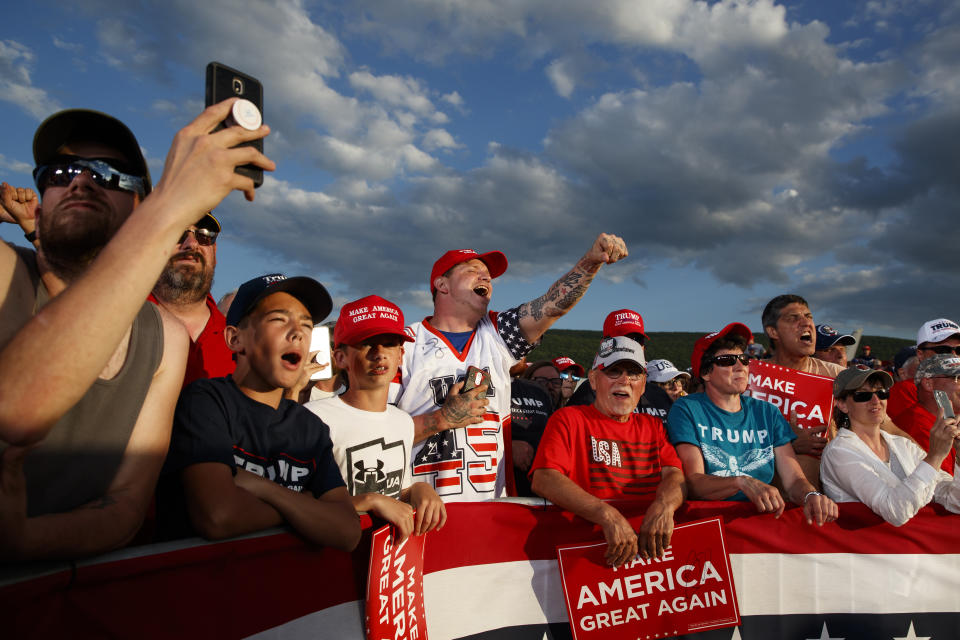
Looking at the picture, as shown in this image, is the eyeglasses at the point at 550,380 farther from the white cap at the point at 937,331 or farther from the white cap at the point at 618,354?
the white cap at the point at 937,331

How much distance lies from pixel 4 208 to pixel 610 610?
13.6ft

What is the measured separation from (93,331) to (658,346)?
1556 inches

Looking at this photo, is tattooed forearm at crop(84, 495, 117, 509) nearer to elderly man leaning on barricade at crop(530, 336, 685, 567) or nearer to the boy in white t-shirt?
the boy in white t-shirt

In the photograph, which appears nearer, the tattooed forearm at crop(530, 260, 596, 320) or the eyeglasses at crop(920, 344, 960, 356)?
the tattooed forearm at crop(530, 260, 596, 320)

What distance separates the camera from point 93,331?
1.13 meters

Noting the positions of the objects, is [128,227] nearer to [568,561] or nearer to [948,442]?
[568,561]

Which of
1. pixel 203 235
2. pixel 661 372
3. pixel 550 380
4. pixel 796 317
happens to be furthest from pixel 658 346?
pixel 203 235

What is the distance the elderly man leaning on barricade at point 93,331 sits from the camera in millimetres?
1121

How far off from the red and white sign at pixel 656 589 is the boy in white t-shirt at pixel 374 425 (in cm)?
91

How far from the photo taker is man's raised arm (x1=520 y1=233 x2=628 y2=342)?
4102 millimetres

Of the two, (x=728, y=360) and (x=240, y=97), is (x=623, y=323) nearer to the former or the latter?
(x=728, y=360)

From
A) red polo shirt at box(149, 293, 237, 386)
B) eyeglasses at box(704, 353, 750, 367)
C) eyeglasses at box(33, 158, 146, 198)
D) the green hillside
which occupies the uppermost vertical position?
the green hillside

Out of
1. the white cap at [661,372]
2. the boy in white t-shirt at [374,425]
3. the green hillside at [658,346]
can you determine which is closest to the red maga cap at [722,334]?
the boy in white t-shirt at [374,425]

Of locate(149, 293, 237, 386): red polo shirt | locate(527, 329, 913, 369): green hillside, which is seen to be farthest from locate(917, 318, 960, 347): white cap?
locate(527, 329, 913, 369): green hillside
